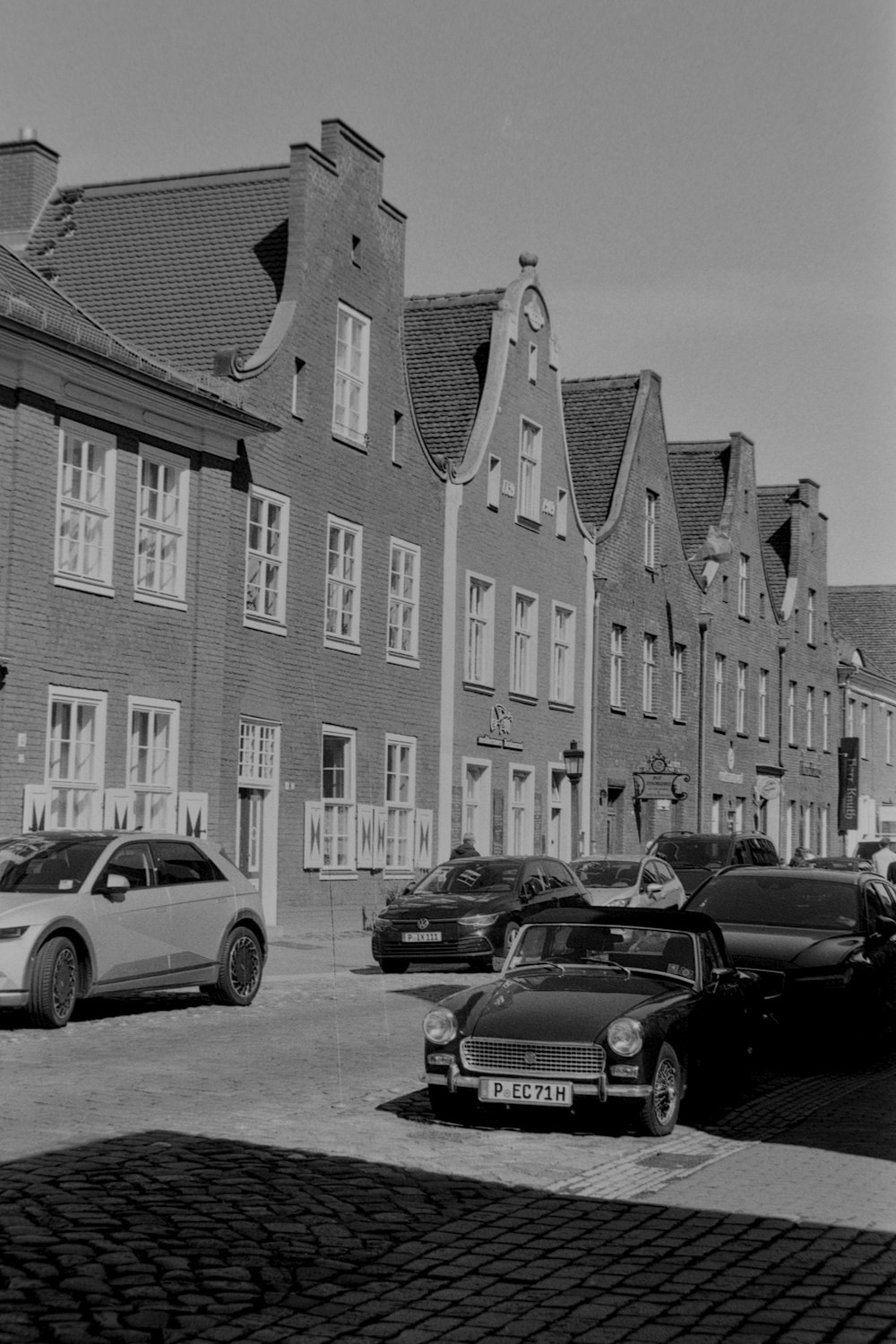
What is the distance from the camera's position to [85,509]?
24109 mm

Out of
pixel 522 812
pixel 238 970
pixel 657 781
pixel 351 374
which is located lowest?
pixel 238 970

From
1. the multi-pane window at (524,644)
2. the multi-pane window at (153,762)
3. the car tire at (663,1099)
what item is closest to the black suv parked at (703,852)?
the multi-pane window at (524,644)

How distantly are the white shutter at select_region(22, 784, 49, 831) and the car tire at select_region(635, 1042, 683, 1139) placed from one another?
13.2 meters

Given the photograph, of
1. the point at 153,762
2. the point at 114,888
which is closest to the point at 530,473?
the point at 153,762

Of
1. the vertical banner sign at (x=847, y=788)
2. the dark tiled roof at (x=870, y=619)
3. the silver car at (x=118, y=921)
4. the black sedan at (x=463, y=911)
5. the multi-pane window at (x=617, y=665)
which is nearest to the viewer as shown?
the silver car at (x=118, y=921)

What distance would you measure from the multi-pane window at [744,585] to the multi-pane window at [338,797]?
25.5 metres

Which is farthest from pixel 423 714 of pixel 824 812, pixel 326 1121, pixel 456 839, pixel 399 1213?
pixel 824 812

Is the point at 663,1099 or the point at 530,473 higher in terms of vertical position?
the point at 530,473

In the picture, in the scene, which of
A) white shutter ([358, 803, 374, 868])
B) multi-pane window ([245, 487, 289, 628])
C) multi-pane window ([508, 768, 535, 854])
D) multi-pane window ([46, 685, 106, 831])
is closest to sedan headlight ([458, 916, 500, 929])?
multi-pane window ([46, 685, 106, 831])

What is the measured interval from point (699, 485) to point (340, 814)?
94.3ft

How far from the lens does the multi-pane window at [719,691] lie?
52059 mm

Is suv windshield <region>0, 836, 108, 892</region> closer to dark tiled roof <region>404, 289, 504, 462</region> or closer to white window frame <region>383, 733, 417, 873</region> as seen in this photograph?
white window frame <region>383, 733, 417, 873</region>

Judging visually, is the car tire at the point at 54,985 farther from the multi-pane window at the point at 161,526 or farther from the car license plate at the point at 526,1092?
the multi-pane window at the point at 161,526

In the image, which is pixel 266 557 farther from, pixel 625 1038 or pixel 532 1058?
pixel 625 1038
